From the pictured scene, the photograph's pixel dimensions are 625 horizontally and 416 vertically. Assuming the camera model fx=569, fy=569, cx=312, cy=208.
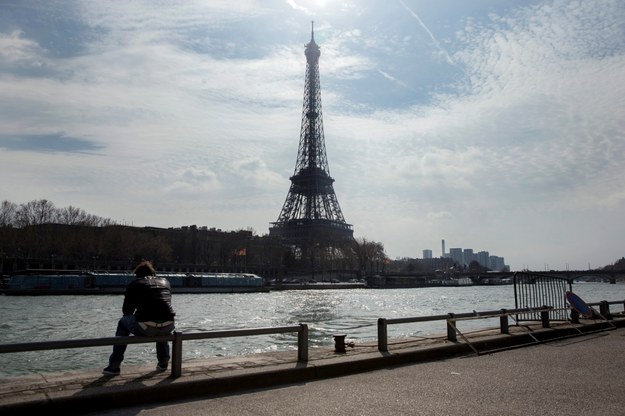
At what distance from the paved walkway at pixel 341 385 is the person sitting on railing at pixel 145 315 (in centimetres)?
35

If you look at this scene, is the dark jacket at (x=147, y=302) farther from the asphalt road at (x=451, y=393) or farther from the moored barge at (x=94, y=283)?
the moored barge at (x=94, y=283)

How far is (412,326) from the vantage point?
36406mm

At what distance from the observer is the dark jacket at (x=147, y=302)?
10.1 m

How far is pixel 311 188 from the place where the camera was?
16675cm

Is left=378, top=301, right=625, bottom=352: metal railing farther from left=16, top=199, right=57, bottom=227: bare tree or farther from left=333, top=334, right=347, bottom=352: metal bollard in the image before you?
left=16, top=199, right=57, bottom=227: bare tree

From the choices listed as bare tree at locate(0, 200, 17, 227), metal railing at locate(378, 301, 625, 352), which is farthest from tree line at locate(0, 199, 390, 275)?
metal railing at locate(378, 301, 625, 352)

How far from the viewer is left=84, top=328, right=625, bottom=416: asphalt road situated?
817 cm

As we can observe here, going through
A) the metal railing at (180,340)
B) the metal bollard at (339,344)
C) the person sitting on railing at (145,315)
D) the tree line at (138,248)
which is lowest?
the metal bollard at (339,344)

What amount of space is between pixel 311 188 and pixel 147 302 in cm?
15676

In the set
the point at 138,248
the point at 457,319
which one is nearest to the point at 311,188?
the point at 138,248

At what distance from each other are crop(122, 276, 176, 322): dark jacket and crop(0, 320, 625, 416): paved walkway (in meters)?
1.01

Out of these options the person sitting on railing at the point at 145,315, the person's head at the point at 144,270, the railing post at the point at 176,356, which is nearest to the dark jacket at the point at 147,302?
the person sitting on railing at the point at 145,315

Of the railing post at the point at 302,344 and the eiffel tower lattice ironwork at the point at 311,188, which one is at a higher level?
the eiffel tower lattice ironwork at the point at 311,188

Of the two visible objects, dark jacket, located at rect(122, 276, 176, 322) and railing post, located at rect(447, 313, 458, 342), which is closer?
dark jacket, located at rect(122, 276, 176, 322)
